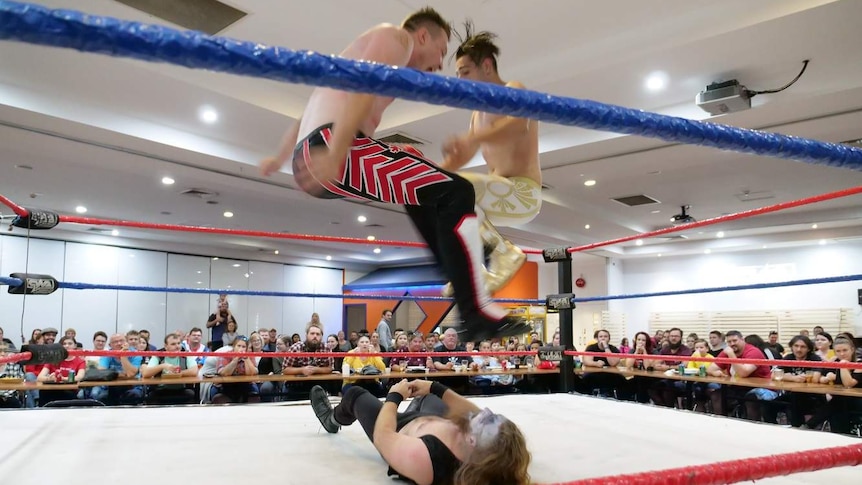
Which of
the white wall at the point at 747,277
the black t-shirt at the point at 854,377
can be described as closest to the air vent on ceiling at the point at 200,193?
the black t-shirt at the point at 854,377

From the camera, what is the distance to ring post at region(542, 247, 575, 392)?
2553 mm

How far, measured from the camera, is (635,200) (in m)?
6.78

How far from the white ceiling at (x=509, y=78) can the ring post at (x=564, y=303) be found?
4.43ft

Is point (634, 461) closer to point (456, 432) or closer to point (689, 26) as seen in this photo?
point (456, 432)

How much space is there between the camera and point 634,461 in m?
1.44

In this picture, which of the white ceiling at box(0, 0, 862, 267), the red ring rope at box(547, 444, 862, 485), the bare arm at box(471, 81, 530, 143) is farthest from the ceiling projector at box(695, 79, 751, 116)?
the red ring rope at box(547, 444, 862, 485)

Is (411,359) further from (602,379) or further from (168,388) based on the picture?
(168,388)

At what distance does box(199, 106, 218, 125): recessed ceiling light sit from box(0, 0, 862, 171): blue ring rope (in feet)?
12.7

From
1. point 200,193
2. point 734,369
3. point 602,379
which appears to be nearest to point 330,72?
point 734,369

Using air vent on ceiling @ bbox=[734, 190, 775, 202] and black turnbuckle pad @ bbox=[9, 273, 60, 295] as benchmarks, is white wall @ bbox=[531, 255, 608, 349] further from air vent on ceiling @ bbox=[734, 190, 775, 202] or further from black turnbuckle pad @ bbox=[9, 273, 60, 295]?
black turnbuckle pad @ bbox=[9, 273, 60, 295]

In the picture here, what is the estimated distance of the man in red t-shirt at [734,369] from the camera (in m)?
4.49

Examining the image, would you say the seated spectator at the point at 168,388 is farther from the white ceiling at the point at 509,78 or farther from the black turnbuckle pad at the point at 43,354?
the black turnbuckle pad at the point at 43,354

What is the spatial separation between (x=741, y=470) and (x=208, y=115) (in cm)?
427

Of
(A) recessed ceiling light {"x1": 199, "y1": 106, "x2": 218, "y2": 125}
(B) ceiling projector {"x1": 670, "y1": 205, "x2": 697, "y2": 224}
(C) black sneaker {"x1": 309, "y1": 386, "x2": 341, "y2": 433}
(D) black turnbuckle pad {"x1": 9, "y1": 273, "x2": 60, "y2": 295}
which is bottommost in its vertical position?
(C) black sneaker {"x1": 309, "y1": 386, "x2": 341, "y2": 433}
